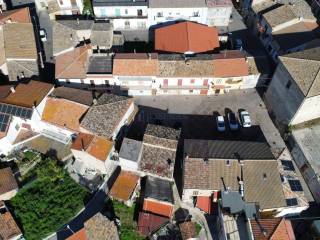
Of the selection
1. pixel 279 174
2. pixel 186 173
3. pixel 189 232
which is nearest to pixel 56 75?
pixel 186 173

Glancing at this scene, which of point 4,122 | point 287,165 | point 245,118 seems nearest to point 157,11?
point 245,118

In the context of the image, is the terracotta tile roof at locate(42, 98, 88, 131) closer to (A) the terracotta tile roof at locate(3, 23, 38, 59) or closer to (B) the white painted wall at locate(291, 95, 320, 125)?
(A) the terracotta tile roof at locate(3, 23, 38, 59)

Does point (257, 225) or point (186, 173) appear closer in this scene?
point (257, 225)

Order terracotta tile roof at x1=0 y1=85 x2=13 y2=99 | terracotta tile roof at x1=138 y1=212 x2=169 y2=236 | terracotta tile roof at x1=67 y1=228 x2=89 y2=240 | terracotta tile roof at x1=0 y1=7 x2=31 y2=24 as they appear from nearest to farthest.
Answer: terracotta tile roof at x1=67 y1=228 x2=89 y2=240 < terracotta tile roof at x1=138 y1=212 x2=169 y2=236 < terracotta tile roof at x1=0 y1=85 x2=13 y2=99 < terracotta tile roof at x1=0 y1=7 x2=31 y2=24

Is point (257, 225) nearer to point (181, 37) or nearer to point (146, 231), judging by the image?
point (146, 231)

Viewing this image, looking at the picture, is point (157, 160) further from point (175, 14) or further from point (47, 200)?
point (175, 14)

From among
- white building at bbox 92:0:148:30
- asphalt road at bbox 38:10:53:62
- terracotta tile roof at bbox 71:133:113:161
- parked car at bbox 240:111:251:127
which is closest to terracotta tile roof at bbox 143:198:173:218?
terracotta tile roof at bbox 71:133:113:161

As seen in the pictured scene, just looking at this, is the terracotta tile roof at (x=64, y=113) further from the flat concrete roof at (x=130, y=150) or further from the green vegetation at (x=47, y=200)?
the flat concrete roof at (x=130, y=150)
